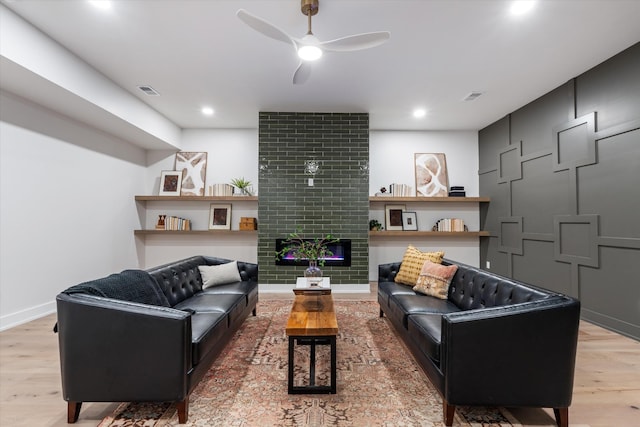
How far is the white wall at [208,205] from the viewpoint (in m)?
5.89

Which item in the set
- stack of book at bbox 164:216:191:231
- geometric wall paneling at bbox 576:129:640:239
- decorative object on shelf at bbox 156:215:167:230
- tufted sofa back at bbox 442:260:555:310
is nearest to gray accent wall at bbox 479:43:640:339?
geometric wall paneling at bbox 576:129:640:239

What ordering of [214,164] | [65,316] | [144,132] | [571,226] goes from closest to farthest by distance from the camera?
[65,316], [571,226], [144,132], [214,164]

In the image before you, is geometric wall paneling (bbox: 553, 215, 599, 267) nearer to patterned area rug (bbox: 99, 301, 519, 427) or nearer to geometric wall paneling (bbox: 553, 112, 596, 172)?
Answer: geometric wall paneling (bbox: 553, 112, 596, 172)

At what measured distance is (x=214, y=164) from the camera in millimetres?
6023

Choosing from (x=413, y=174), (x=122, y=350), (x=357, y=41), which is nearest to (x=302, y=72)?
(x=357, y=41)

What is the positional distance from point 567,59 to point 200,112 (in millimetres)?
5100

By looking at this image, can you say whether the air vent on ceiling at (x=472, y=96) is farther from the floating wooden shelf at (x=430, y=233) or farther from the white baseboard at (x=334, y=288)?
the white baseboard at (x=334, y=288)

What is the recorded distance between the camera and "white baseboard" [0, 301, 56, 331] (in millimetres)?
3309

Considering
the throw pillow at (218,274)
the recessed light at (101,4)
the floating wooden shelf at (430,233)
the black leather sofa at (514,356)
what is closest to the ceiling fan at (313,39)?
the recessed light at (101,4)

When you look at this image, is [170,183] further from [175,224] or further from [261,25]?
[261,25]

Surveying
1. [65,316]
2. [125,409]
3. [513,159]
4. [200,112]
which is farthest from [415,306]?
[200,112]

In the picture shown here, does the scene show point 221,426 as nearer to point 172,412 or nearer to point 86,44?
point 172,412

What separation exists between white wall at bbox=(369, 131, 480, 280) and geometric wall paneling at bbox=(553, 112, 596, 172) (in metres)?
2.03

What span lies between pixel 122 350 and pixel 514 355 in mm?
2240
